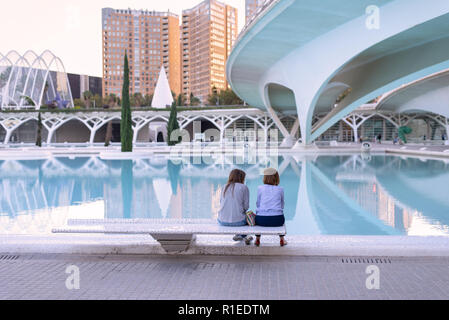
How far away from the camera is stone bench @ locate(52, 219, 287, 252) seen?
11.7 ft

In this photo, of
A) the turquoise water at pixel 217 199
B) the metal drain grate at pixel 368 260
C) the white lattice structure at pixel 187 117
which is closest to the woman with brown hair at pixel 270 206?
the metal drain grate at pixel 368 260

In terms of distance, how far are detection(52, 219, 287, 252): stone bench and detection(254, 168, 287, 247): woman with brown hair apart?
9 centimetres

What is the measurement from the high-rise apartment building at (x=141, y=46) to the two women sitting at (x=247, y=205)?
10308 centimetres

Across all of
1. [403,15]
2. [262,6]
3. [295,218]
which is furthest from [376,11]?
[295,218]

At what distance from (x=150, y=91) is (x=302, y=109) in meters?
87.2

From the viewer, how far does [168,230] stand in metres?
3.58

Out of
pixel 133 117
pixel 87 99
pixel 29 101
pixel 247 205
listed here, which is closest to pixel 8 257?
pixel 247 205

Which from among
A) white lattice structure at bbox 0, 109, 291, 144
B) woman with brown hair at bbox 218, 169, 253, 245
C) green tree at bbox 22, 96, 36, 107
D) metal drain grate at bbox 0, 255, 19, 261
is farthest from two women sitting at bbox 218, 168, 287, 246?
green tree at bbox 22, 96, 36, 107

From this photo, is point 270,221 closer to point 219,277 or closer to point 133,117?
point 219,277

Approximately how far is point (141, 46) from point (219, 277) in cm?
10905

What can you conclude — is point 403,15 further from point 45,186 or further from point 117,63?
point 117,63

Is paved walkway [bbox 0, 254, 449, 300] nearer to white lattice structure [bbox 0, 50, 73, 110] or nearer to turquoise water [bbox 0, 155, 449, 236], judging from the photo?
turquoise water [bbox 0, 155, 449, 236]
